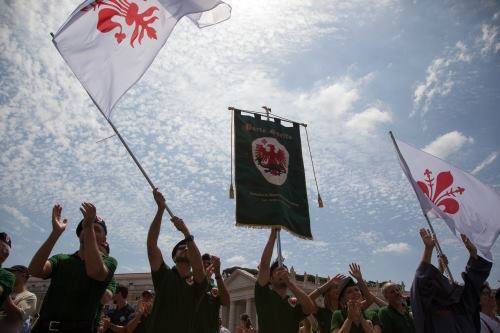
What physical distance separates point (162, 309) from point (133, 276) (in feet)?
196

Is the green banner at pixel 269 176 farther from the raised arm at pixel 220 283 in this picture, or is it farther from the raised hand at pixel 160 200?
→ the raised hand at pixel 160 200

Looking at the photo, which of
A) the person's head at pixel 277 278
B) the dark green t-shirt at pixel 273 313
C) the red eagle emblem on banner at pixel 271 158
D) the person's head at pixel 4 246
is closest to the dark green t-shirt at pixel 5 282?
the person's head at pixel 4 246

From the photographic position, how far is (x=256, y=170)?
9250 millimetres

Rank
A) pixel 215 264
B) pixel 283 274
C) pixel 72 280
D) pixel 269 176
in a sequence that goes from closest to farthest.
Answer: pixel 72 280, pixel 215 264, pixel 283 274, pixel 269 176

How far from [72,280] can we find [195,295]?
4.41ft

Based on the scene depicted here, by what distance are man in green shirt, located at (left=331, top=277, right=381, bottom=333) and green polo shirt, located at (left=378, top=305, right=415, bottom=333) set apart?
0.39ft

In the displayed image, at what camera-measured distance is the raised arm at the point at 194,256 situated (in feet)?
13.1

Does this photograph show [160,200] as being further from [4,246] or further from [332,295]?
[332,295]

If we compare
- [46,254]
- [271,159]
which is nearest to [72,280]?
[46,254]

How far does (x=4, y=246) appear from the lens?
3465 millimetres

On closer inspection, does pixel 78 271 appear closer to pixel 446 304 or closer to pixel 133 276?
pixel 446 304

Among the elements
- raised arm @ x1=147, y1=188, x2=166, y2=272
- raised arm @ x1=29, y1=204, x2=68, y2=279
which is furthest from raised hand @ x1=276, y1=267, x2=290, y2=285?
raised arm @ x1=29, y1=204, x2=68, y2=279

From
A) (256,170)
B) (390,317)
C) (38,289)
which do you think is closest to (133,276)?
(38,289)

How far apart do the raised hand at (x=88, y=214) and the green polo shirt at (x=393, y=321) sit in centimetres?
422
